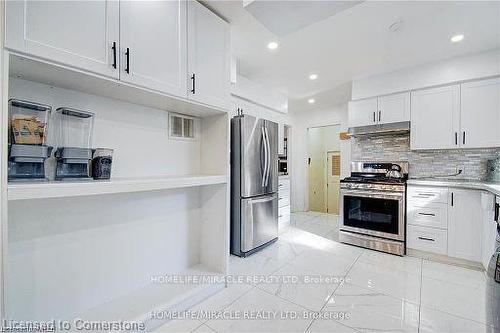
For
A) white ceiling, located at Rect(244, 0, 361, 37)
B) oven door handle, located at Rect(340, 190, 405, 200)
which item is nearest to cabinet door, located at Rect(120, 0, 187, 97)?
white ceiling, located at Rect(244, 0, 361, 37)

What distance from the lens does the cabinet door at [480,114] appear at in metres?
2.71

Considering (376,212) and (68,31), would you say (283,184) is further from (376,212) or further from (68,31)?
(68,31)

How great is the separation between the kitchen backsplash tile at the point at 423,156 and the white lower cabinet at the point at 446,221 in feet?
2.40

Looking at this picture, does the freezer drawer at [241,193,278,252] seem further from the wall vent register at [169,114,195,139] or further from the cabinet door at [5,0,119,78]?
the cabinet door at [5,0,119,78]

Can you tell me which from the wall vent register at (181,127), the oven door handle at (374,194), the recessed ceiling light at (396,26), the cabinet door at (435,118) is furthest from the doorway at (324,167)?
the wall vent register at (181,127)

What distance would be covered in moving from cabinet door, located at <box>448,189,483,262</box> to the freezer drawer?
2.13 m

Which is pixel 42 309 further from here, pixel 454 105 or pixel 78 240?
pixel 454 105

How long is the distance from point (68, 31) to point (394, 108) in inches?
148

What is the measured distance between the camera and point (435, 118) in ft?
10.0

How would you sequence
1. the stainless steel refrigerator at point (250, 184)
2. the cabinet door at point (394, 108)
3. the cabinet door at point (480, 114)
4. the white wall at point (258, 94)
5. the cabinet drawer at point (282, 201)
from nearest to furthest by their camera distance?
1. the cabinet door at point (480, 114)
2. the stainless steel refrigerator at point (250, 184)
3. the cabinet door at point (394, 108)
4. the white wall at point (258, 94)
5. the cabinet drawer at point (282, 201)

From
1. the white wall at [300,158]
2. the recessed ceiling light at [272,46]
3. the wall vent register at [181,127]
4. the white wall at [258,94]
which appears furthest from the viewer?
the white wall at [300,158]

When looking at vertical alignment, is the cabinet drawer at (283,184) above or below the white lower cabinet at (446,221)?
above

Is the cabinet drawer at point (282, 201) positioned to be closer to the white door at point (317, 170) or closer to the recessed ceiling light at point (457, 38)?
the white door at point (317, 170)

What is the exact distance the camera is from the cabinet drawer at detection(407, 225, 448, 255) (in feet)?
8.92
